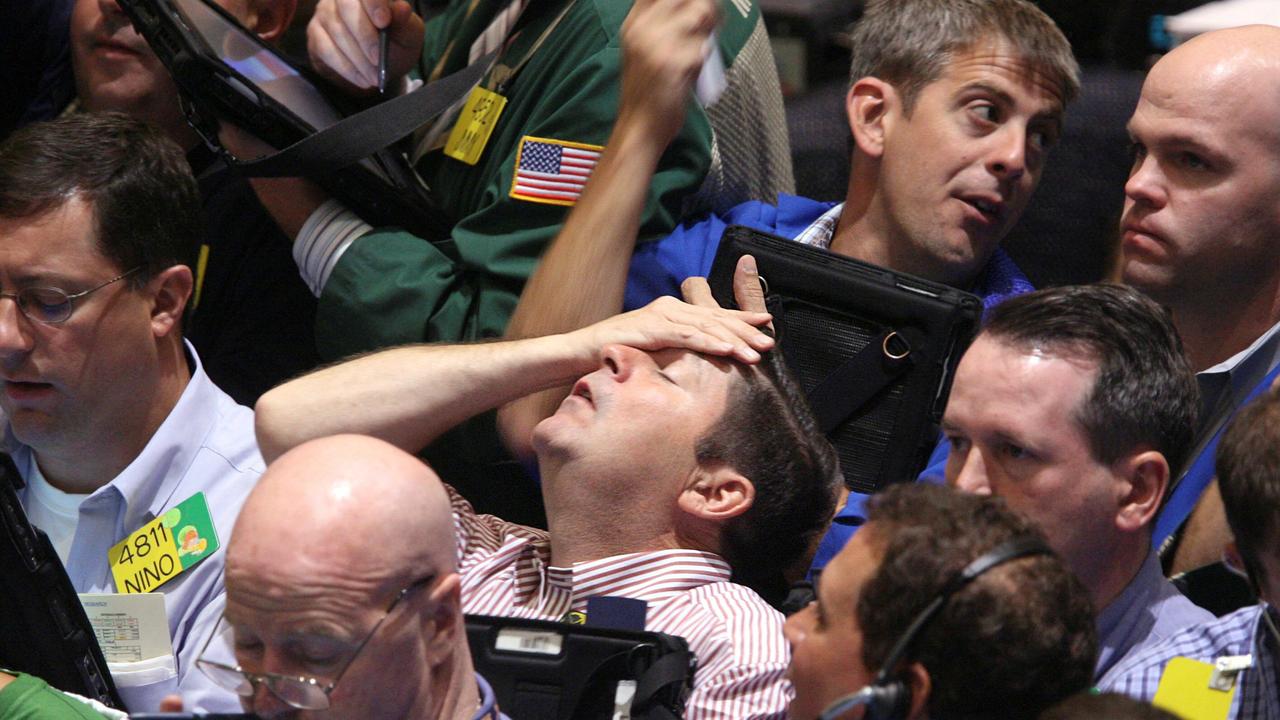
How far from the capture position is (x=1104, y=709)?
1.28 m

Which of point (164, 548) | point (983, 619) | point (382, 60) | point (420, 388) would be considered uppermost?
point (382, 60)

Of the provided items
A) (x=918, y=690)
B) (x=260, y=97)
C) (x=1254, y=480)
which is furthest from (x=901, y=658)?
(x=260, y=97)

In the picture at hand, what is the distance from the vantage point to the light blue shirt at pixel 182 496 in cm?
222

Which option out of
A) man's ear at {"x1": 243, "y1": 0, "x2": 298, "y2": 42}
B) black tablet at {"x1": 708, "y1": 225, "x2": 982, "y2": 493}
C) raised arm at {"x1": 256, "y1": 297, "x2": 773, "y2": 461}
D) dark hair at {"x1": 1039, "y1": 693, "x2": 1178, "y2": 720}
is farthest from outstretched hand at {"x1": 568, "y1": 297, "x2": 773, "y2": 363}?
man's ear at {"x1": 243, "y1": 0, "x2": 298, "y2": 42}

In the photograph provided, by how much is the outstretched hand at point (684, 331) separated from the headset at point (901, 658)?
78 cm

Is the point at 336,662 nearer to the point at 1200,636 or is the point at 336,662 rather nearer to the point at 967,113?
the point at 1200,636

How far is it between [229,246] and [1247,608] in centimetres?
195

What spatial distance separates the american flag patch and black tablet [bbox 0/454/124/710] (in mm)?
940

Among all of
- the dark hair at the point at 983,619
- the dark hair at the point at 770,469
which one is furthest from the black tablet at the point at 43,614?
the dark hair at the point at 983,619

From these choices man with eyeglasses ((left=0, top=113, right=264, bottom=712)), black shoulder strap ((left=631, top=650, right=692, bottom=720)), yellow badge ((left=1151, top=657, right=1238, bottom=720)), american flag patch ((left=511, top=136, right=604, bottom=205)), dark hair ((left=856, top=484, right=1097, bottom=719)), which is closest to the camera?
dark hair ((left=856, top=484, right=1097, bottom=719))

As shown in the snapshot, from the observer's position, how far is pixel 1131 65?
4105 millimetres

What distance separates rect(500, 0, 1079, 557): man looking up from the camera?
7.89 feet

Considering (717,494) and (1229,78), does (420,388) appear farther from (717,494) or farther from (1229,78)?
(1229,78)

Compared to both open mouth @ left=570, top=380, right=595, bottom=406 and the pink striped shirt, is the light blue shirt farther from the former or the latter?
open mouth @ left=570, top=380, right=595, bottom=406
